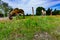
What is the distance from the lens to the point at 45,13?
846 cm

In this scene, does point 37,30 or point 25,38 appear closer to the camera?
point 25,38

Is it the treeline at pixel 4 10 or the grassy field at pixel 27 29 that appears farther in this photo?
the treeline at pixel 4 10

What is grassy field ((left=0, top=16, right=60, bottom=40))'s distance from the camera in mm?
5936

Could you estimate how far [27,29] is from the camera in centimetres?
628

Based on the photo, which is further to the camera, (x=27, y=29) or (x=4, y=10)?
(x=4, y=10)

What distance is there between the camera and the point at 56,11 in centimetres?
870

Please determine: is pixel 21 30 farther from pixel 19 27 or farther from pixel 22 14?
pixel 22 14

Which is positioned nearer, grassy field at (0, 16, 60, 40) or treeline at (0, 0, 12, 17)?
grassy field at (0, 16, 60, 40)

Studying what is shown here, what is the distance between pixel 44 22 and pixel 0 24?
155cm

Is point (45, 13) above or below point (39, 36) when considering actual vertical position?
above

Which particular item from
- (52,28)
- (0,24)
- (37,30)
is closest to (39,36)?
(37,30)

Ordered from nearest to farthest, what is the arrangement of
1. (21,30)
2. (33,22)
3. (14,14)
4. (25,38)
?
(25,38)
(21,30)
(33,22)
(14,14)

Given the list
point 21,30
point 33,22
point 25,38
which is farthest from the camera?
point 33,22

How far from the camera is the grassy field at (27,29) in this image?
5.94 meters
